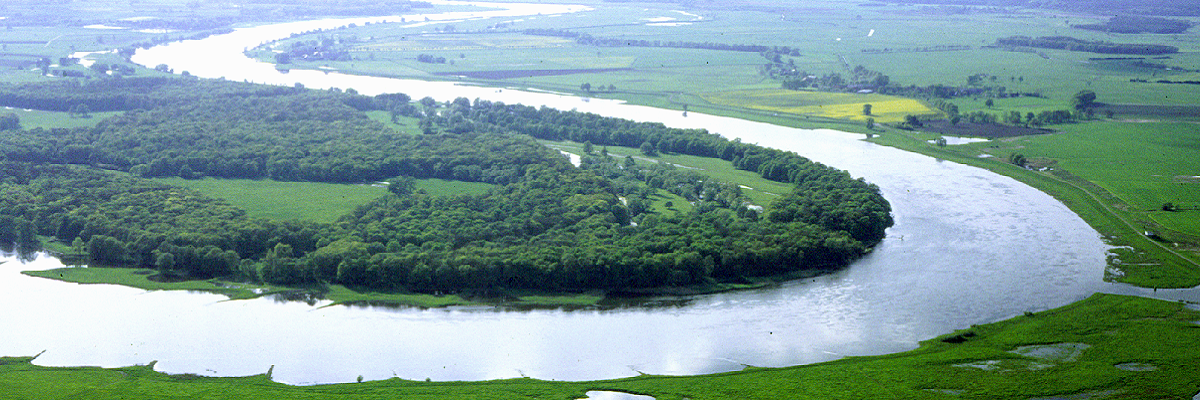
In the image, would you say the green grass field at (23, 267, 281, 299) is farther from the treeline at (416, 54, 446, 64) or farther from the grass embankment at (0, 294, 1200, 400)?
the treeline at (416, 54, 446, 64)

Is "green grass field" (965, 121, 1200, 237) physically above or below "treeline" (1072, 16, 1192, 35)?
below

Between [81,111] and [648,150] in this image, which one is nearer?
[648,150]

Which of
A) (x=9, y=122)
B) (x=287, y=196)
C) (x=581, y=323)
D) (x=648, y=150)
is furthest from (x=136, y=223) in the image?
(x=9, y=122)

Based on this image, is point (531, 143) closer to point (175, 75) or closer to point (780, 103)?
point (780, 103)

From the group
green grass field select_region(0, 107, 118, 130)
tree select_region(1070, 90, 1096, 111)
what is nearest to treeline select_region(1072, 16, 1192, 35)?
tree select_region(1070, 90, 1096, 111)

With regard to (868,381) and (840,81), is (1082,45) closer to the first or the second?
(840,81)

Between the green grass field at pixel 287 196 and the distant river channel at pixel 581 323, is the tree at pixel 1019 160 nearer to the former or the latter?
the distant river channel at pixel 581 323
